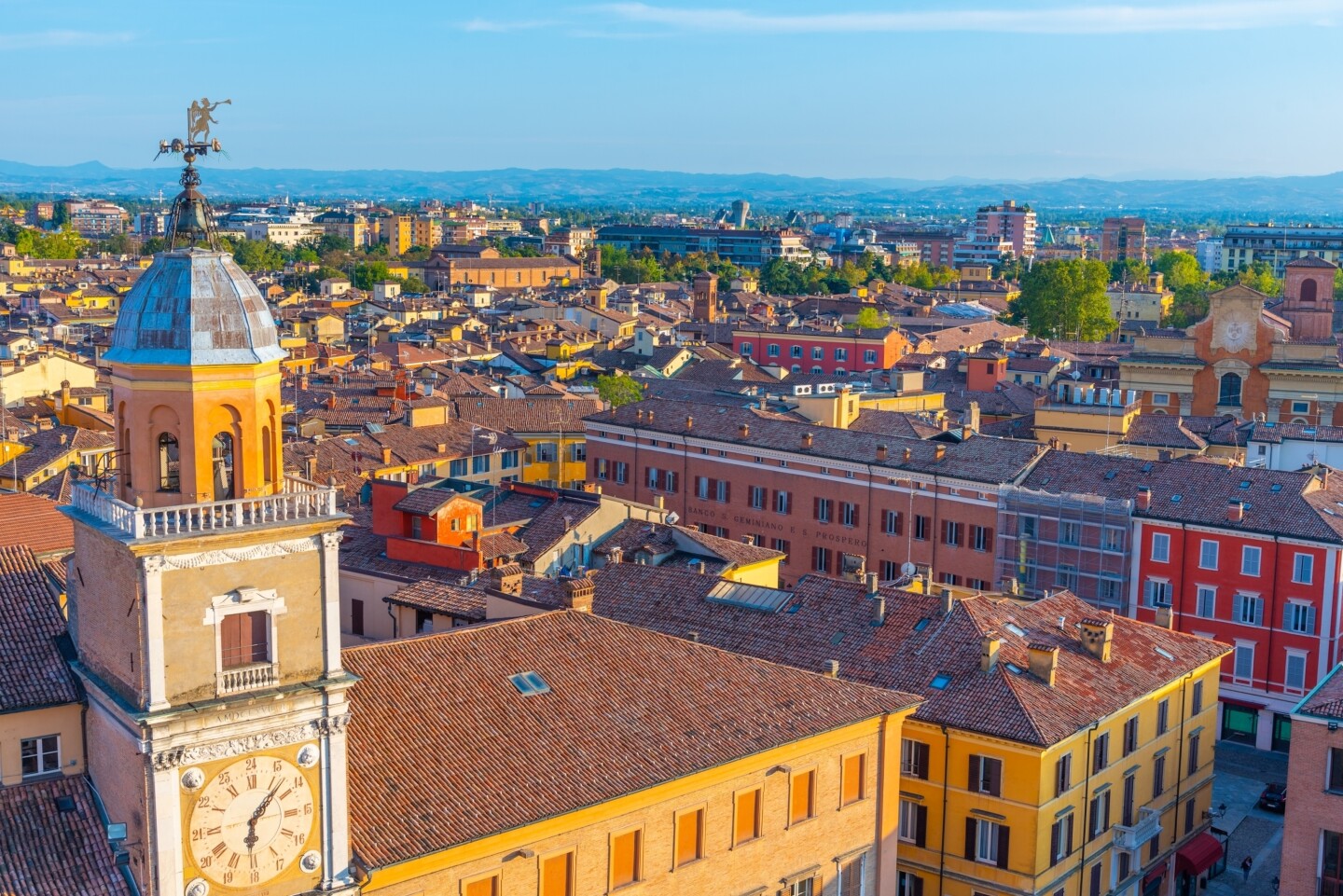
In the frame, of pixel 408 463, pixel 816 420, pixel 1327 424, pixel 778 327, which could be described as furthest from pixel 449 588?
pixel 778 327

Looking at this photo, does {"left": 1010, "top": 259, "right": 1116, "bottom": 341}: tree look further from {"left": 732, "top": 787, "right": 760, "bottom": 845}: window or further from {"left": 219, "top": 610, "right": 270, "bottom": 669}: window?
{"left": 219, "top": 610, "right": 270, "bottom": 669}: window

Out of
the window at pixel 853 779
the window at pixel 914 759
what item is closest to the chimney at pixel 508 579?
the window at pixel 914 759

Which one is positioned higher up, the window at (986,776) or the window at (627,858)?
the window at (627,858)

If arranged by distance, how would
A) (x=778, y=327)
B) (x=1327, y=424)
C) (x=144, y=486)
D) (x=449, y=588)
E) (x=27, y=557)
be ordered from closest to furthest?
(x=144, y=486), (x=27, y=557), (x=449, y=588), (x=1327, y=424), (x=778, y=327)

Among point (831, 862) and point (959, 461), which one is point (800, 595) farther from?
point (959, 461)

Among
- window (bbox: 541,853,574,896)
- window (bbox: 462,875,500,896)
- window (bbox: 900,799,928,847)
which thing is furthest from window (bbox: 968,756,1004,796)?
window (bbox: 462,875,500,896)

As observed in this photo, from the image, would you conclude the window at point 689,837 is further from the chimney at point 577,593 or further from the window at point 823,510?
the window at point 823,510
